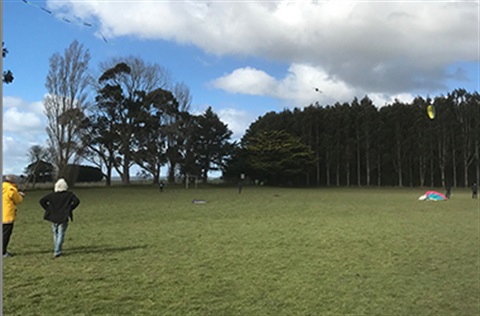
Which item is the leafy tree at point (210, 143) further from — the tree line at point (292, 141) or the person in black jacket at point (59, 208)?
the person in black jacket at point (59, 208)

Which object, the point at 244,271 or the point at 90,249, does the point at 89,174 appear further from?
the point at 244,271

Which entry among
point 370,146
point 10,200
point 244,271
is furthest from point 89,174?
point 244,271

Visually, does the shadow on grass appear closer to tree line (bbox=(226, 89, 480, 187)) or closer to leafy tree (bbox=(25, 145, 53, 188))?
leafy tree (bbox=(25, 145, 53, 188))

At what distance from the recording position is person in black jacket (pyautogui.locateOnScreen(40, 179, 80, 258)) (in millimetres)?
7645

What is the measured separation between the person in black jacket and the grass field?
1.66ft

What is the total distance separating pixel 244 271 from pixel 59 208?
359 centimetres

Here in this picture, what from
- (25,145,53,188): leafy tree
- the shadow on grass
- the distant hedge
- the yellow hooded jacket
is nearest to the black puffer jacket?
the yellow hooded jacket

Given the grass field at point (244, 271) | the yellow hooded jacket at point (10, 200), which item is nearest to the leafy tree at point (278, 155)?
the grass field at point (244, 271)

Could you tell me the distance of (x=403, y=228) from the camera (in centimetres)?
1280

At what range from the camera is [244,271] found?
273 inches

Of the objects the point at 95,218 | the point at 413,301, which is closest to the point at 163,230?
the point at 95,218

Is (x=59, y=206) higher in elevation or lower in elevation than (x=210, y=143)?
lower

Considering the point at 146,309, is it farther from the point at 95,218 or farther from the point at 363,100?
the point at 363,100

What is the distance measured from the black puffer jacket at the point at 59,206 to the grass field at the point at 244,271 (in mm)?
766
